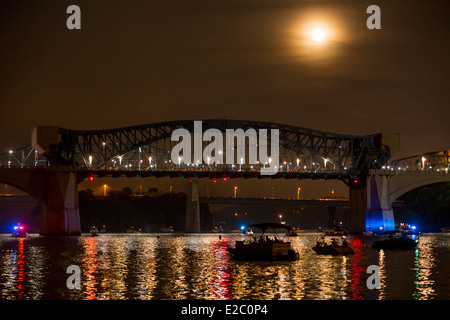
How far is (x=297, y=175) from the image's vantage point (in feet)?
618

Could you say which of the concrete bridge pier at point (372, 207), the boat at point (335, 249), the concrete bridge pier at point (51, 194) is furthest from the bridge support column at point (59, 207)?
the boat at point (335, 249)

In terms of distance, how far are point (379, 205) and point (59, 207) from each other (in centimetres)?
7423

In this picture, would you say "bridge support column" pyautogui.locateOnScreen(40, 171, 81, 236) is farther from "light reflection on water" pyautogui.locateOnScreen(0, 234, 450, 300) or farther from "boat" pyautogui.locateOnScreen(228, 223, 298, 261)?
"boat" pyautogui.locateOnScreen(228, 223, 298, 261)

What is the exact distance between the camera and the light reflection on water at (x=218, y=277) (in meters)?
53.7

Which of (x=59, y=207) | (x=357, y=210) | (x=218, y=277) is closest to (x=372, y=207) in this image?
(x=357, y=210)

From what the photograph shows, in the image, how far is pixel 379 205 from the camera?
17938cm

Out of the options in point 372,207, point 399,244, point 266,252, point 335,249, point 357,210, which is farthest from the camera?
point 357,210

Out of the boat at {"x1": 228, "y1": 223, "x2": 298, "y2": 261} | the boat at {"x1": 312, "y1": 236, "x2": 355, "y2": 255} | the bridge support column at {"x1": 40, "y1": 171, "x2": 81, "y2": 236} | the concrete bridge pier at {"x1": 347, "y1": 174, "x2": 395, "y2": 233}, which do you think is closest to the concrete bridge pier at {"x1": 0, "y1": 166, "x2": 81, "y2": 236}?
the bridge support column at {"x1": 40, "y1": 171, "x2": 81, "y2": 236}

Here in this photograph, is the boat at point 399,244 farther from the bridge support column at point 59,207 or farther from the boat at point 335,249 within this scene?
the bridge support column at point 59,207

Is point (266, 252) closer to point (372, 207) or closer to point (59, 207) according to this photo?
point (59, 207)
